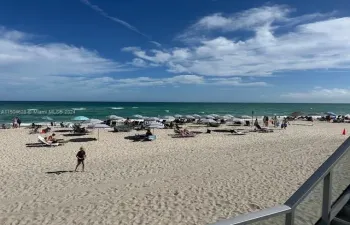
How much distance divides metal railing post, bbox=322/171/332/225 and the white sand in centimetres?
489

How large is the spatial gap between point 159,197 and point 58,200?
2952 mm

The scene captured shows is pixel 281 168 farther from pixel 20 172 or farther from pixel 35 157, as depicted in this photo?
pixel 35 157

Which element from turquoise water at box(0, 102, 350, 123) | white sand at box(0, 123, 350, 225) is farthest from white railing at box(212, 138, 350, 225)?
turquoise water at box(0, 102, 350, 123)

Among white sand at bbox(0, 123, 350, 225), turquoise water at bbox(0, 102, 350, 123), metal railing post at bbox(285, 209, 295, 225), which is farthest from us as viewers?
turquoise water at bbox(0, 102, 350, 123)

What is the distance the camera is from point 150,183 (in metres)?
11.1

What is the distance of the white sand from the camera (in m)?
8.22

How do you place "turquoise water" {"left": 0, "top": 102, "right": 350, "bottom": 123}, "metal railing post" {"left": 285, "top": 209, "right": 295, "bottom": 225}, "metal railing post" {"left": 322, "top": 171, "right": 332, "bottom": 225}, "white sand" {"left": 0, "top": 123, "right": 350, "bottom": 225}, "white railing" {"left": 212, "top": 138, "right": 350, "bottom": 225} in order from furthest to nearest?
"turquoise water" {"left": 0, "top": 102, "right": 350, "bottom": 123} < "white sand" {"left": 0, "top": 123, "right": 350, "bottom": 225} < "metal railing post" {"left": 322, "top": 171, "right": 332, "bottom": 225} < "metal railing post" {"left": 285, "top": 209, "right": 295, "bottom": 225} < "white railing" {"left": 212, "top": 138, "right": 350, "bottom": 225}

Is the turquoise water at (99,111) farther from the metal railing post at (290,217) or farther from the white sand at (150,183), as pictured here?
the metal railing post at (290,217)

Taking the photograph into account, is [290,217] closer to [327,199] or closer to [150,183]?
[327,199]

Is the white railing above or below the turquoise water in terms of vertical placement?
above

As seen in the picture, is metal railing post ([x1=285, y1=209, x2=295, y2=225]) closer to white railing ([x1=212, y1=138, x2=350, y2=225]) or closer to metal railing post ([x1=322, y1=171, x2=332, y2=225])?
white railing ([x1=212, y1=138, x2=350, y2=225])

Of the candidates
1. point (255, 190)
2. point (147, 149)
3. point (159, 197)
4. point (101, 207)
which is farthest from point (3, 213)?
point (147, 149)

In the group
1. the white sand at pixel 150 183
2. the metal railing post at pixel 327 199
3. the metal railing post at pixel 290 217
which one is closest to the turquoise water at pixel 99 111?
the white sand at pixel 150 183

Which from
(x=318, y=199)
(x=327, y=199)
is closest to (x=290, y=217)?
(x=318, y=199)
